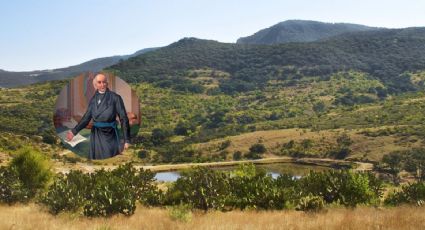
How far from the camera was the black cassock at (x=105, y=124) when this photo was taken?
13.0 metres

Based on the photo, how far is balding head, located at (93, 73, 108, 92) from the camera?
42.5 ft

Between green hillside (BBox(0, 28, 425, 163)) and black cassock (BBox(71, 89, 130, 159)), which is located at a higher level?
black cassock (BBox(71, 89, 130, 159))

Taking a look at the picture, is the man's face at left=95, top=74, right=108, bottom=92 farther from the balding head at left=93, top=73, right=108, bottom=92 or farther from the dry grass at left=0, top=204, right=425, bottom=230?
the dry grass at left=0, top=204, right=425, bottom=230

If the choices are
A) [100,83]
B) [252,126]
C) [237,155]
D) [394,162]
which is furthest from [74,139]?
[252,126]

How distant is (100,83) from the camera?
1299 centimetres

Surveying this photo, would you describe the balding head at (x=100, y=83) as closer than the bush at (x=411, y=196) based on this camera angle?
Yes

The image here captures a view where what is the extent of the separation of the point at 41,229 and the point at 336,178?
16503 millimetres

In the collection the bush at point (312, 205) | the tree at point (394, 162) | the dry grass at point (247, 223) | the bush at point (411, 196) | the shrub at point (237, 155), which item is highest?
the dry grass at point (247, 223)

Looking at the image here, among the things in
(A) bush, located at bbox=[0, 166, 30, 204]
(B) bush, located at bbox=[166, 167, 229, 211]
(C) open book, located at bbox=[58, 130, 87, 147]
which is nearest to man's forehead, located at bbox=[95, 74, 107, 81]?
(C) open book, located at bbox=[58, 130, 87, 147]

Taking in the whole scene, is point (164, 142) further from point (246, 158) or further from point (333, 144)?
point (333, 144)

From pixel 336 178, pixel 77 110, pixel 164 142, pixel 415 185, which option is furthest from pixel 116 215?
pixel 164 142

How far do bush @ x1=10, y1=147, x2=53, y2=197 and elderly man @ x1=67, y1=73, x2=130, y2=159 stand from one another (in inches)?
737

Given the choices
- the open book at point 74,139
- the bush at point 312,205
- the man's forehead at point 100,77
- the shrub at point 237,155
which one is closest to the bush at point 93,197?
the open book at point 74,139

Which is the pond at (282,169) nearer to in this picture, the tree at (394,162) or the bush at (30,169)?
the tree at (394,162)
